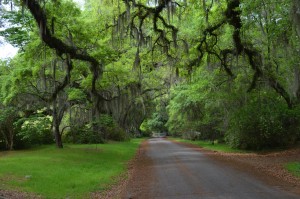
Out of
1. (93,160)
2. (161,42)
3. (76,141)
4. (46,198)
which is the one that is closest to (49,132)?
(76,141)

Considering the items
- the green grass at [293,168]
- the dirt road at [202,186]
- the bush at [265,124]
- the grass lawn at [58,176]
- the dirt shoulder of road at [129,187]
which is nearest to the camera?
the dirt road at [202,186]

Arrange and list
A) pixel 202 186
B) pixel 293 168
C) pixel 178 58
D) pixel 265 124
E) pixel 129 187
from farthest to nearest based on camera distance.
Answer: pixel 265 124 → pixel 178 58 → pixel 293 168 → pixel 129 187 → pixel 202 186

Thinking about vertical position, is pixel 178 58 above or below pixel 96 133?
above

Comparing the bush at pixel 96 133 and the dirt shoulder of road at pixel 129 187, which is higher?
the bush at pixel 96 133

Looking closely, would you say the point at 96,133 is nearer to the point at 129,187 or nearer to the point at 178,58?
the point at 178,58

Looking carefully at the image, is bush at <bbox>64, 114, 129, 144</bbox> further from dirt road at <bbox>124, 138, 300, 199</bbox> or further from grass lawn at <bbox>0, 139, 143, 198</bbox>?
dirt road at <bbox>124, 138, 300, 199</bbox>

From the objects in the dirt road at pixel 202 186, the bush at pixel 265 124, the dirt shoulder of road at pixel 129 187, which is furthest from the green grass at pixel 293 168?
the bush at pixel 265 124

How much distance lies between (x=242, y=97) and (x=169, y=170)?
1114 centimetres

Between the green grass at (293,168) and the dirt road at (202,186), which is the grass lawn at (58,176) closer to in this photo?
the dirt road at (202,186)

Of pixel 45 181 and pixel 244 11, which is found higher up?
pixel 244 11

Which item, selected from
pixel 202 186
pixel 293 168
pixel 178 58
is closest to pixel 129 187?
pixel 202 186

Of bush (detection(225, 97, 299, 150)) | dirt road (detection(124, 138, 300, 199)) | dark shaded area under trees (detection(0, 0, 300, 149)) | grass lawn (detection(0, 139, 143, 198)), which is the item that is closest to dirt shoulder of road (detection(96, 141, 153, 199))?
dirt road (detection(124, 138, 300, 199))

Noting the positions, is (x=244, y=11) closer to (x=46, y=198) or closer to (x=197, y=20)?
(x=197, y=20)

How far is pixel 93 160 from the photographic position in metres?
17.9
